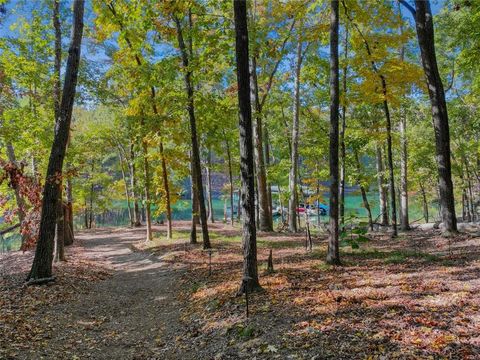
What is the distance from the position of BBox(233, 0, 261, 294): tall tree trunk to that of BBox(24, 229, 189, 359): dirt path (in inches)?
75.8

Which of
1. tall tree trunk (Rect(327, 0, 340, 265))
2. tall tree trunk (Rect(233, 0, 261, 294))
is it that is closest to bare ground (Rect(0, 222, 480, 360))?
tall tree trunk (Rect(233, 0, 261, 294))

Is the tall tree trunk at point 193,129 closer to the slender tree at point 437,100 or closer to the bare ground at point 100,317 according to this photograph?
the bare ground at point 100,317

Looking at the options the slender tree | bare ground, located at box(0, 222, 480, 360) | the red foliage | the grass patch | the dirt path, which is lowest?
the dirt path

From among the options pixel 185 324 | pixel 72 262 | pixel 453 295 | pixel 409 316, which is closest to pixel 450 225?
pixel 453 295

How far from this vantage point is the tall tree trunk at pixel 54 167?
969cm

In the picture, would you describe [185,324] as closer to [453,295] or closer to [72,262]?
[453,295]

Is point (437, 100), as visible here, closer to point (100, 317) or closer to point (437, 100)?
point (437, 100)

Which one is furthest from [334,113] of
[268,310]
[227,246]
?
[227,246]

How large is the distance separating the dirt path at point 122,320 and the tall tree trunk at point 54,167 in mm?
1499

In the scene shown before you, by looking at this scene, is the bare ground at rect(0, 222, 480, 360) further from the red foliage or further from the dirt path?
the red foliage

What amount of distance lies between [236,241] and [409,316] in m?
11.9

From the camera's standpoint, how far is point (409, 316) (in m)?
5.26

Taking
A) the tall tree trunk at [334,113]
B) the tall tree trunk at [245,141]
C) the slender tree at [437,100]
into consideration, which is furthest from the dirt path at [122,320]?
the slender tree at [437,100]

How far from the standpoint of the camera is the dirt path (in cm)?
618
